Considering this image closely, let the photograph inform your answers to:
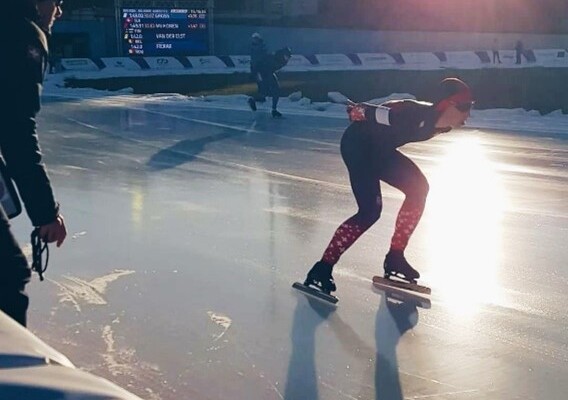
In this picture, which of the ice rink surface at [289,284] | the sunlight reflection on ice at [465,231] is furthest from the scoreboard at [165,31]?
the sunlight reflection on ice at [465,231]

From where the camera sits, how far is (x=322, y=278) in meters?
5.87

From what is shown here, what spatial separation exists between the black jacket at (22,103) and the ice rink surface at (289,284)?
140 centimetres

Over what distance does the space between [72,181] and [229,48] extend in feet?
110

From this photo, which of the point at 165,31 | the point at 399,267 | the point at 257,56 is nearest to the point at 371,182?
the point at 399,267

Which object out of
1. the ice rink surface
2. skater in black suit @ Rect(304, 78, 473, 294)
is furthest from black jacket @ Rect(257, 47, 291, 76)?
skater in black suit @ Rect(304, 78, 473, 294)

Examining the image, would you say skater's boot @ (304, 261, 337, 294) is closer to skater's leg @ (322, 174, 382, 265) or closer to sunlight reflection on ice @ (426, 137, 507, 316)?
skater's leg @ (322, 174, 382, 265)

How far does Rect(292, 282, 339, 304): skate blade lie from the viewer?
5739mm

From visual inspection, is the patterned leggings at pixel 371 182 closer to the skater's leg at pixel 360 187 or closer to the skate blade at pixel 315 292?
the skater's leg at pixel 360 187

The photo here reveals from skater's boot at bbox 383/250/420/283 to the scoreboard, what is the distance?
2866 centimetres

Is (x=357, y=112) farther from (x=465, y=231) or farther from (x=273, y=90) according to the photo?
(x=273, y=90)

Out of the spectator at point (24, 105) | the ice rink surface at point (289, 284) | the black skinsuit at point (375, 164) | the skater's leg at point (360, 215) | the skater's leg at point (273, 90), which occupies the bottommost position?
the skater's leg at point (273, 90)

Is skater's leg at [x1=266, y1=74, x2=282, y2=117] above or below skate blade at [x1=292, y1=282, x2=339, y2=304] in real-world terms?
below

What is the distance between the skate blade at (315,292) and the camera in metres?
5.74

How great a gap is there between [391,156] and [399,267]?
72 cm
